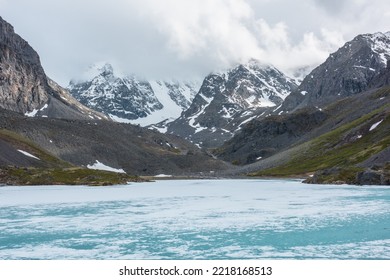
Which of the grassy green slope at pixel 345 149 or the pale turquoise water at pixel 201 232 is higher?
the grassy green slope at pixel 345 149

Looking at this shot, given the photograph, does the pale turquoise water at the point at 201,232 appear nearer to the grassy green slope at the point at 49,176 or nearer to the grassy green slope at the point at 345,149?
the grassy green slope at the point at 49,176

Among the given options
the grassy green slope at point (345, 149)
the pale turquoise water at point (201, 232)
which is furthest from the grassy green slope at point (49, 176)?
the pale turquoise water at point (201, 232)

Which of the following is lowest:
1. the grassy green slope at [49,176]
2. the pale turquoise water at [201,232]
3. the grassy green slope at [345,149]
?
the pale turquoise water at [201,232]

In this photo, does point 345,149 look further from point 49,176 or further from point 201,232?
point 201,232

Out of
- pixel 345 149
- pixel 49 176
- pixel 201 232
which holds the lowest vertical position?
pixel 201 232

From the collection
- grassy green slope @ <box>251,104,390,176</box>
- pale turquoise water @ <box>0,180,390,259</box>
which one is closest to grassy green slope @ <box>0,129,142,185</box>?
grassy green slope @ <box>251,104,390,176</box>

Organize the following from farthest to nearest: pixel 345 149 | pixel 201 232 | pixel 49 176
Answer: pixel 345 149 → pixel 49 176 → pixel 201 232

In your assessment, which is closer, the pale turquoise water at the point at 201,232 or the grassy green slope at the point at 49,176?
the pale turquoise water at the point at 201,232

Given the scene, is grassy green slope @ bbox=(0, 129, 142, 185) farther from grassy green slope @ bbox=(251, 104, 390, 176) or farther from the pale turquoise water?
the pale turquoise water

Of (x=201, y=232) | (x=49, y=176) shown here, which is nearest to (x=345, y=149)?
(x=49, y=176)

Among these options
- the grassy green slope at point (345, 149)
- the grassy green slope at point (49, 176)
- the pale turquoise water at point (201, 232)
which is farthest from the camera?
the grassy green slope at point (345, 149)

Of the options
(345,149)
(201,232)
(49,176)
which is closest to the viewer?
(201,232)

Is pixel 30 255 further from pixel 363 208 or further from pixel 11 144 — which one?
pixel 11 144
